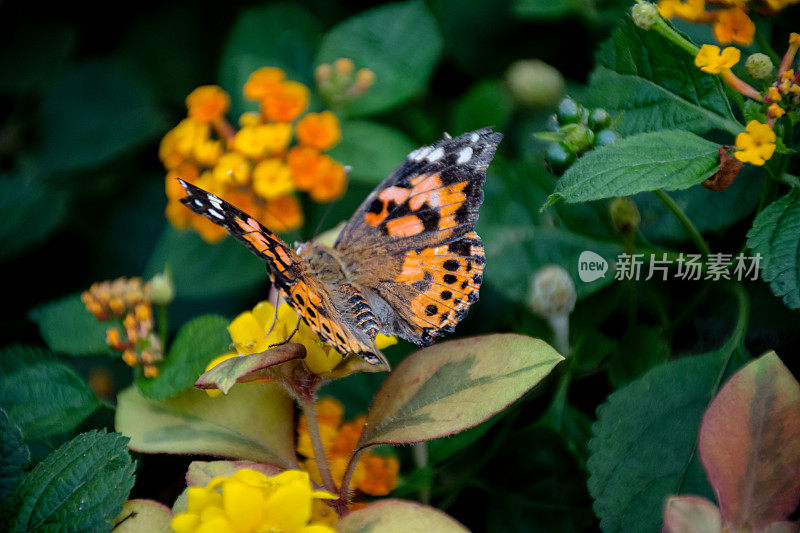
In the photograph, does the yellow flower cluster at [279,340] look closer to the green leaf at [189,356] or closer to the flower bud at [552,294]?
the green leaf at [189,356]

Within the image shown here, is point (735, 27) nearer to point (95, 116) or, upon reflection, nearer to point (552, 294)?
point (552, 294)

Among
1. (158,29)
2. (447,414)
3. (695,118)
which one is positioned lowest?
(447,414)

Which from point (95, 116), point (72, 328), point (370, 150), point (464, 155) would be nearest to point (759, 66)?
point (464, 155)

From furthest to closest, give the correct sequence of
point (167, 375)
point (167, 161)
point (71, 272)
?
point (71, 272) < point (167, 161) < point (167, 375)

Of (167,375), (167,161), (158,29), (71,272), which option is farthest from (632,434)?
(158,29)

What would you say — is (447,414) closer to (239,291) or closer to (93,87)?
(239,291)

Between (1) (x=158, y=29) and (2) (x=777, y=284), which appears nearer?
(2) (x=777, y=284)

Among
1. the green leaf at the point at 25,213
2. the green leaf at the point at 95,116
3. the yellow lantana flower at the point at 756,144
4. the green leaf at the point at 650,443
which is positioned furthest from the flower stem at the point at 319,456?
the green leaf at the point at 95,116

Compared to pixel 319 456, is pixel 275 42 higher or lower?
higher
